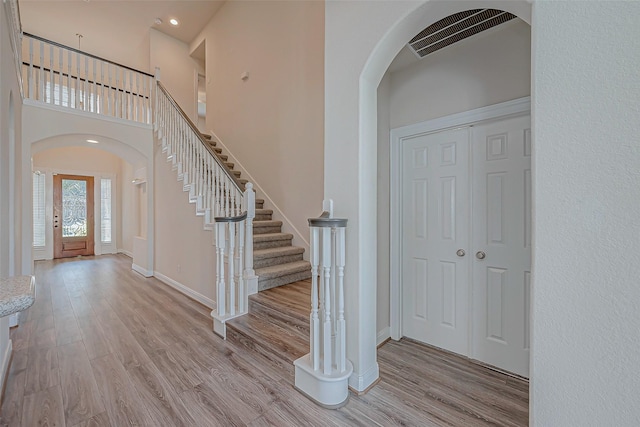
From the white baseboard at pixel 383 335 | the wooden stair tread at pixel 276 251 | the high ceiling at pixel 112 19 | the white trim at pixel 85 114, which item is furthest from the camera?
the high ceiling at pixel 112 19

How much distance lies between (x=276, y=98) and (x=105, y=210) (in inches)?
267

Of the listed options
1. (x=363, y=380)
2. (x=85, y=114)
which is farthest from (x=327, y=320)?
(x=85, y=114)

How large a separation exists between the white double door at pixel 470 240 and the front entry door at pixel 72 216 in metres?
8.70

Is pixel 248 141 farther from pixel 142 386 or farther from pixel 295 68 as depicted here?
pixel 142 386

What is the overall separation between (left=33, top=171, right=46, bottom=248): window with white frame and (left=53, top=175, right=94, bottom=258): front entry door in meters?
0.21

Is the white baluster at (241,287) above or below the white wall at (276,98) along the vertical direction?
below

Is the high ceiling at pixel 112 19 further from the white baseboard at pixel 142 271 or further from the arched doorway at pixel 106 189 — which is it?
the white baseboard at pixel 142 271

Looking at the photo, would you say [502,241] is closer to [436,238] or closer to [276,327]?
[436,238]

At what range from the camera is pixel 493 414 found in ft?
5.43

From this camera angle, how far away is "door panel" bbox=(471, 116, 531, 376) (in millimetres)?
1990

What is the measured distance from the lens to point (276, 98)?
4.29 meters

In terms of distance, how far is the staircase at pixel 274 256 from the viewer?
126 inches

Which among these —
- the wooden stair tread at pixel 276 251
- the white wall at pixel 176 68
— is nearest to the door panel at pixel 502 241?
the wooden stair tread at pixel 276 251

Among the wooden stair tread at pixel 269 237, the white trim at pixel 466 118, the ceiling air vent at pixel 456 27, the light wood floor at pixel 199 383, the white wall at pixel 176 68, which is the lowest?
the light wood floor at pixel 199 383
